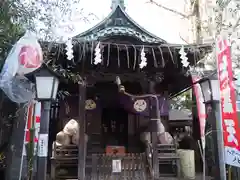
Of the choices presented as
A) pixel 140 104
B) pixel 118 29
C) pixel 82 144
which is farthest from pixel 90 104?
pixel 118 29

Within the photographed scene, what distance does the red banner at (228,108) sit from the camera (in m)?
5.20

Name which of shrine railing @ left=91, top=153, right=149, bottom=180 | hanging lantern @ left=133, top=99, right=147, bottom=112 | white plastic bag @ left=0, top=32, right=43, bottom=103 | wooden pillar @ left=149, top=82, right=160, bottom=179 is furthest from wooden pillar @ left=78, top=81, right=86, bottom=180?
white plastic bag @ left=0, top=32, right=43, bottom=103

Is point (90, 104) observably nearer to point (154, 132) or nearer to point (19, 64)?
→ point (154, 132)

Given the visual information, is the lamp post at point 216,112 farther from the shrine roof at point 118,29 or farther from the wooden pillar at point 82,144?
the wooden pillar at point 82,144

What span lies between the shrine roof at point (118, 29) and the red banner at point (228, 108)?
115 inches

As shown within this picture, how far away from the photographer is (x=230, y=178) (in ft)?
21.7

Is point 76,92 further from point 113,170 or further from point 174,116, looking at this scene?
point 174,116

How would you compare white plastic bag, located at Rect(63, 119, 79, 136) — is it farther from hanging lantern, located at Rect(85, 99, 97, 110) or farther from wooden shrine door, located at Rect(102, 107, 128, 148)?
wooden shrine door, located at Rect(102, 107, 128, 148)

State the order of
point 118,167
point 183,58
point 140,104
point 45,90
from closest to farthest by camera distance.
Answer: point 45,90 → point 183,58 → point 118,167 → point 140,104

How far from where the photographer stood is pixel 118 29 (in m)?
8.40

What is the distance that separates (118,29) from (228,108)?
14.8 ft

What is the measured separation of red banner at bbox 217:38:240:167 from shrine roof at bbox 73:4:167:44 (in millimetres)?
2916

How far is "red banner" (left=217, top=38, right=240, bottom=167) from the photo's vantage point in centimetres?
520

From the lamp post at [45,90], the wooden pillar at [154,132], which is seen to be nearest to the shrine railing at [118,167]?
the wooden pillar at [154,132]
